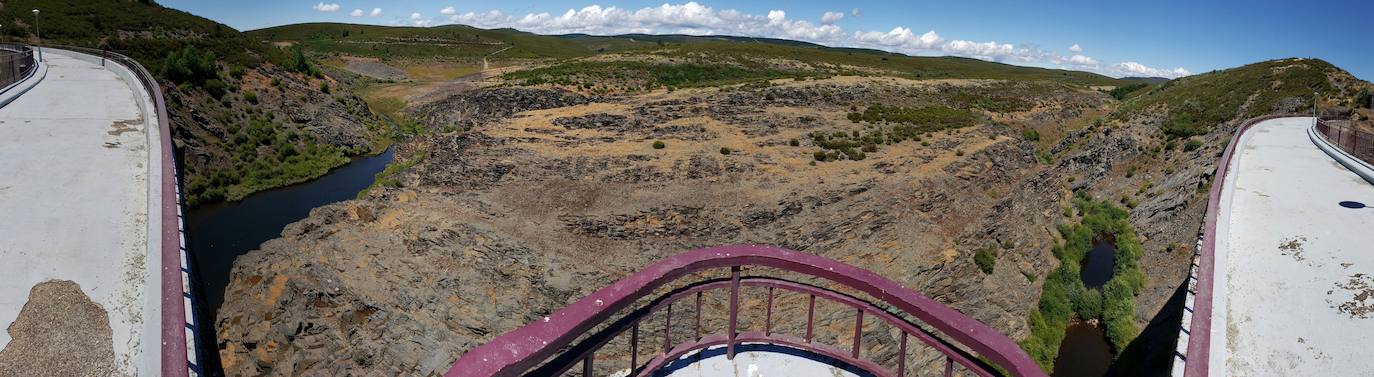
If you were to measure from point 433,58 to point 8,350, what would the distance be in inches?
3850

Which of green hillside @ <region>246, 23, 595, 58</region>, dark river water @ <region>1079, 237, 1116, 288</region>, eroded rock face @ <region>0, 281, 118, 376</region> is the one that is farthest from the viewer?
green hillside @ <region>246, 23, 595, 58</region>

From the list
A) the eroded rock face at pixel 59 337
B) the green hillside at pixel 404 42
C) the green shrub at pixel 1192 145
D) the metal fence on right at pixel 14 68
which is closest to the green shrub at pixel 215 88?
the metal fence on right at pixel 14 68

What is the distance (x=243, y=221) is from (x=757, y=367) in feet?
99.0

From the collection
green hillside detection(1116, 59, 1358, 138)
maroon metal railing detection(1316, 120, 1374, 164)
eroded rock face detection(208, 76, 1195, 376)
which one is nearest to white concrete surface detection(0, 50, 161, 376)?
eroded rock face detection(208, 76, 1195, 376)

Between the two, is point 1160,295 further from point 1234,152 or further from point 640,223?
point 640,223

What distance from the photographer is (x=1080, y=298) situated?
21625mm

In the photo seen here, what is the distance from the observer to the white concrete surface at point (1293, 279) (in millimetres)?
7875

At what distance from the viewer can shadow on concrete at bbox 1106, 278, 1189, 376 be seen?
1734 centimetres

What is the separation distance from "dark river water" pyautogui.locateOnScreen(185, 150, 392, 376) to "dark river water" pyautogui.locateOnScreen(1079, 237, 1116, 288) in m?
30.4

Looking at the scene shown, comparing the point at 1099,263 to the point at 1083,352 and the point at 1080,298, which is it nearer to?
the point at 1080,298

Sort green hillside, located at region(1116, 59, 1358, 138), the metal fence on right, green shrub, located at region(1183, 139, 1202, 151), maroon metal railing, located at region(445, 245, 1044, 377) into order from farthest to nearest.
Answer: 1. green hillside, located at region(1116, 59, 1358, 138)
2. green shrub, located at region(1183, 139, 1202, 151)
3. the metal fence on right
4. maroon metal railing, located at region(445, 245, 1044, 377)

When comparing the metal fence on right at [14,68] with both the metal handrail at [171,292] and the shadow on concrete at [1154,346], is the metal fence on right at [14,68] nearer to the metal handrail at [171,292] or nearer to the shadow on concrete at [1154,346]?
the metal handrail at [171,292]

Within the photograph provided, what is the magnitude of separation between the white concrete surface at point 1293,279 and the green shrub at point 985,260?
6492 millimetres

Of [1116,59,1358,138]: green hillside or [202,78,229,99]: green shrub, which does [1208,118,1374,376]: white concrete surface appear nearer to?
[1116,59,1358,138]: green hillside
